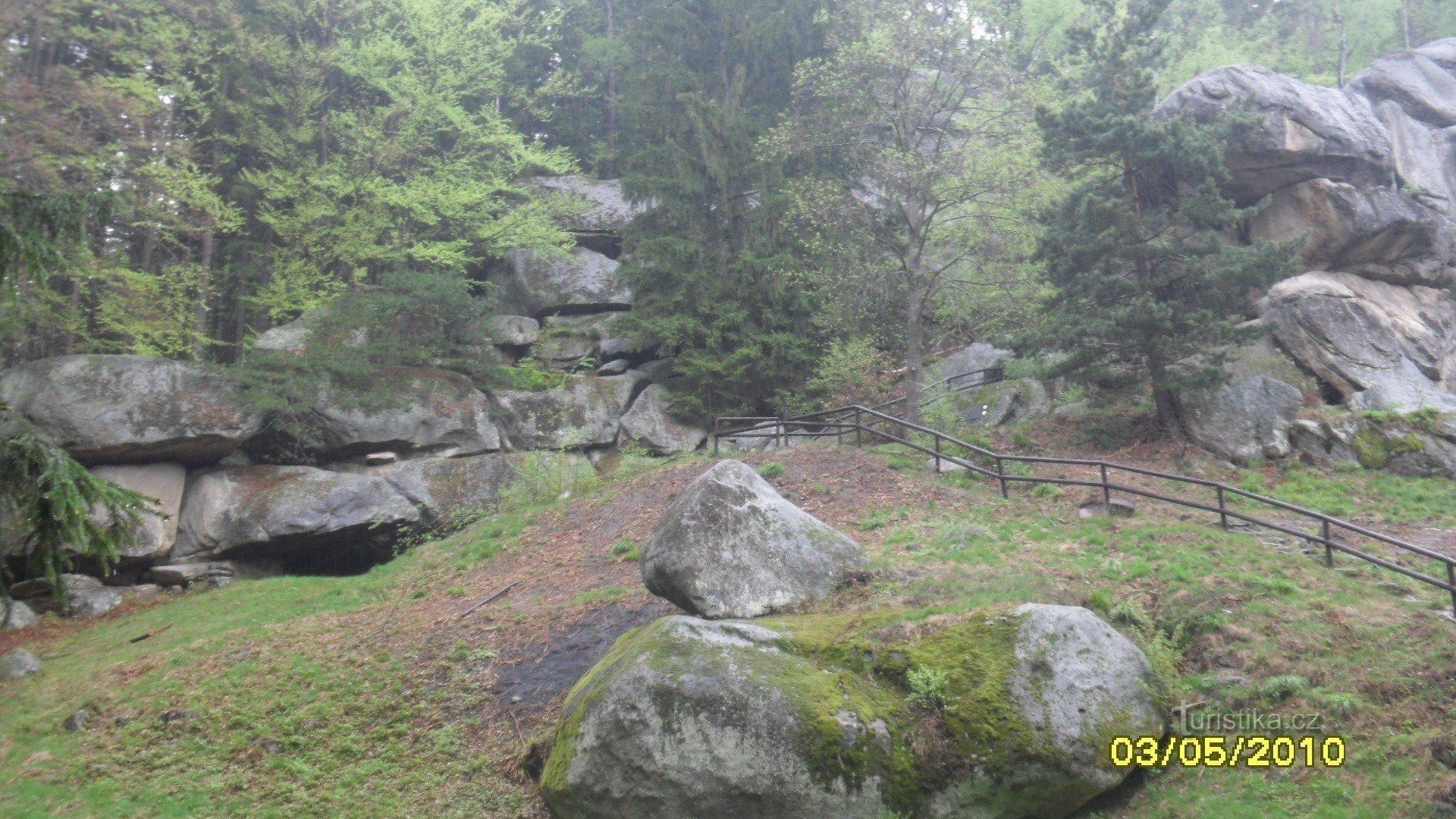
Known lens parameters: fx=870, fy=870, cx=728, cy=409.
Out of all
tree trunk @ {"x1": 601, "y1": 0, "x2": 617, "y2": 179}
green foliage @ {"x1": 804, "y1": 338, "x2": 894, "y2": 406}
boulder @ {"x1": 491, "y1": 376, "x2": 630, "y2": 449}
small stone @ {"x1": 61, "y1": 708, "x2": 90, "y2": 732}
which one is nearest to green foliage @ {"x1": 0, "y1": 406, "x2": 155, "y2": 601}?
small stone @ {"x1": 61, "y1": 708, "x2": 90, "y2": 732}

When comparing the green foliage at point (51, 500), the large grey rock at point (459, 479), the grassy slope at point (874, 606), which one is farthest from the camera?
the large grey rock at point (459, 479)

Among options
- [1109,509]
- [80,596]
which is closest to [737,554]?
[1109,509]

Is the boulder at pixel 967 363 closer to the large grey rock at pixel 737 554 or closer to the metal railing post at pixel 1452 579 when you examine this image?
the large grey rock at pixel 737 554

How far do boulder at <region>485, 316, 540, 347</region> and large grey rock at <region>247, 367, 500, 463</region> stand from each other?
11.7ft

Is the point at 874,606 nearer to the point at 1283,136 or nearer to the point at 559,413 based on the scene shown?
the point at 559,413

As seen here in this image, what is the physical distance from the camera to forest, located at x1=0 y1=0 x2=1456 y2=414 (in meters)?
20.9

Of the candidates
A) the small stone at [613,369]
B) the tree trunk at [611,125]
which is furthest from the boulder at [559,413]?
the tree trunk at [611,125]

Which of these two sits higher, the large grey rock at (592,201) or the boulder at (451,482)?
→ the large grey rock at (592,201)

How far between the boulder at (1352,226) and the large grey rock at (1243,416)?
16.9ft

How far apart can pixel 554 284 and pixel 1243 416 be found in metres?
20.1

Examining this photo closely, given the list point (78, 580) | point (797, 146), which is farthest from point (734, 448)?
point (78, 580)

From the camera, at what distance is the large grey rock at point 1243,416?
57.0 feet

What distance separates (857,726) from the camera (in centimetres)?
729

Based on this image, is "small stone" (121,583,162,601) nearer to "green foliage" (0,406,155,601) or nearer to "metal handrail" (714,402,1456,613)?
"green foliage" (0,406,155,601)
